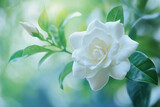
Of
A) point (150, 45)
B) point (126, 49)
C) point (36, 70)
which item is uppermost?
point (126, 49)

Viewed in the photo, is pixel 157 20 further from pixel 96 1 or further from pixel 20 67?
pixel 20 67

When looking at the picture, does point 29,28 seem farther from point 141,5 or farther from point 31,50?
point 141,5

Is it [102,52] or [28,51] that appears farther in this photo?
[28,51]

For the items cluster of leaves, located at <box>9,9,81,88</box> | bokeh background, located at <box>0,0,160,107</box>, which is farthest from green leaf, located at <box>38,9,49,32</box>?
bokeh background, located at <box>0,0,160,107</box>

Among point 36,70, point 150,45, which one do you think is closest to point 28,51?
point 150,45

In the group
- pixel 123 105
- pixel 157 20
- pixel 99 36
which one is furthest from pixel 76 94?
pixel 99 36

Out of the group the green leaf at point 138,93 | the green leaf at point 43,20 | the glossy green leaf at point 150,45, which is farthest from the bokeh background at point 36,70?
the green leaf at point 43,20

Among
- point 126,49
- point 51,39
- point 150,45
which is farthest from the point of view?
point 150,45
